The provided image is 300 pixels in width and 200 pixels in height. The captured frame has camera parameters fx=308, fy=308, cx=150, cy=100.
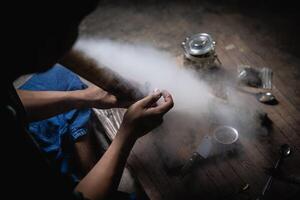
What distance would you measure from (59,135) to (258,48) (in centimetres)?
235

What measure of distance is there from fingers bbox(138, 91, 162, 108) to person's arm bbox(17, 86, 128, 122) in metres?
0.41

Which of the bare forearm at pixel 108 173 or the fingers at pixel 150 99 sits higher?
the fingers at pixel 150 99

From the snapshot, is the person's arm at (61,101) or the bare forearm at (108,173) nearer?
the bare forearm at (108,173)

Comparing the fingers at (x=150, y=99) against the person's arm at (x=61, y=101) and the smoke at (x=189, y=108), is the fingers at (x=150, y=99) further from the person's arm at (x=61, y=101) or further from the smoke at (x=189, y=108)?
the person's arm at (x=61, y=101)

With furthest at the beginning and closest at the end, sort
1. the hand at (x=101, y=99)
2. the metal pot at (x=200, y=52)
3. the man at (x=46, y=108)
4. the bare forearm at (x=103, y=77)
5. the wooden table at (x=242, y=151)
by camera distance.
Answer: the metal pot at (x=200, y=52)
the hand at (x=101, y=99)
the bare forearm at (x=103, y=77)
the wooden table at (x=242, y=151)
the man at (x=46, y=108)

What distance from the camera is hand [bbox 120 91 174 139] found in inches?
90.1

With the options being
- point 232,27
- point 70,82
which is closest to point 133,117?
point 70,82

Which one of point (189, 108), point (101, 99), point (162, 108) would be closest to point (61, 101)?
point (101, 99)

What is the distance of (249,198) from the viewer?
221 centimetres

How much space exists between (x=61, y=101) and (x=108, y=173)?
0.99m

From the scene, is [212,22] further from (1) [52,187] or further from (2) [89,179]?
(1) [52,187]

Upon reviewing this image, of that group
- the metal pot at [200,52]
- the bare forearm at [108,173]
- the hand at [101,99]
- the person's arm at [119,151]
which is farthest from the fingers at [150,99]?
the metal pot at [200,52]

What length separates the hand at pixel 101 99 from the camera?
2779 millimetres

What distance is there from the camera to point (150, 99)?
2.39 meters
